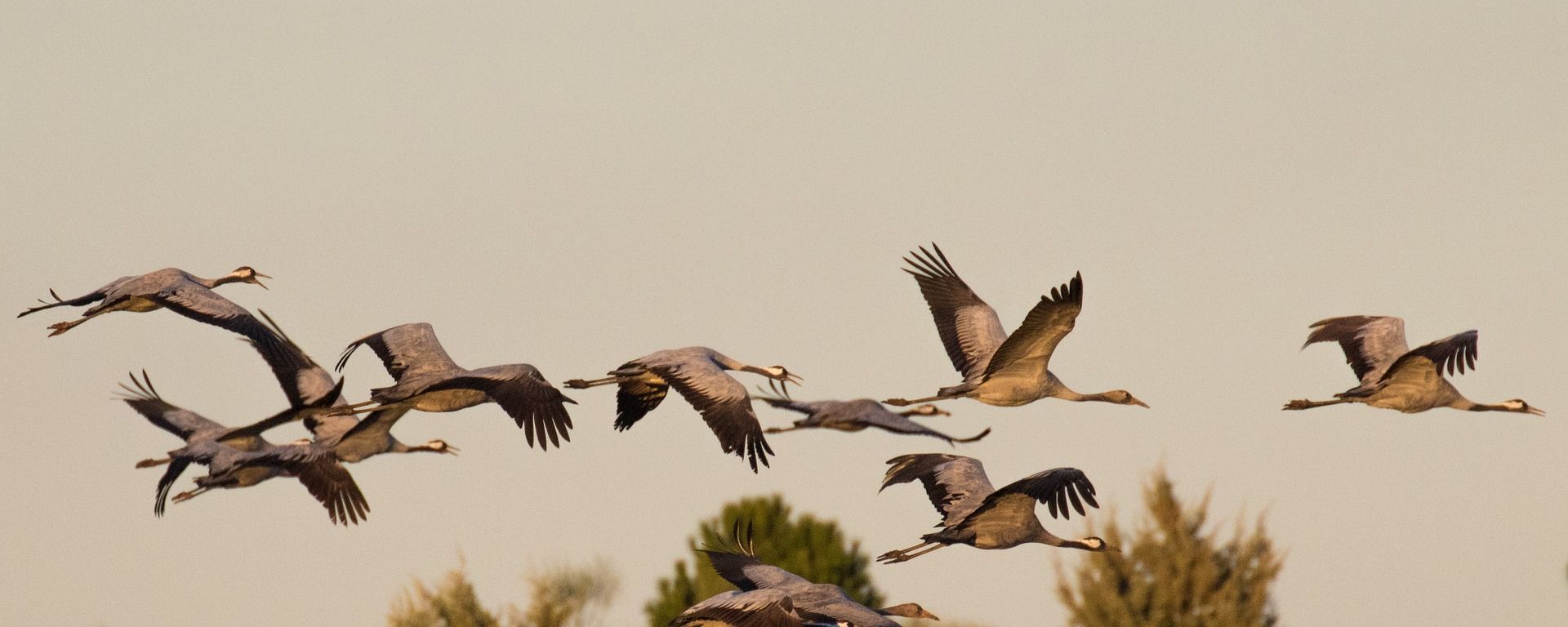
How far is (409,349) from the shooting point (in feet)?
75.0

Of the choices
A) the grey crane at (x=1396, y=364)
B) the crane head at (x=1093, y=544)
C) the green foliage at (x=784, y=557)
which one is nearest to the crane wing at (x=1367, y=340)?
the grey crane at (x=1396, y=364)

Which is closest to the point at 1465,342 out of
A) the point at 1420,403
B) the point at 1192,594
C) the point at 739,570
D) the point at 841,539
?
the point at 1420,403

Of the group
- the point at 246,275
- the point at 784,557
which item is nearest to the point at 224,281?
the point at 246,275

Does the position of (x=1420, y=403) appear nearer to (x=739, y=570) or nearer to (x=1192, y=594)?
(x=739, y=570)

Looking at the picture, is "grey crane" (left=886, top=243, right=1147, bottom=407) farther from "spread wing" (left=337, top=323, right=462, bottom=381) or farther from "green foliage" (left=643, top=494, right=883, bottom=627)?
"green foliage" (left=643, top=494, right=883, bottom=627)

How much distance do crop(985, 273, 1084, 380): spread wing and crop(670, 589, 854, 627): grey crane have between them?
3433 millimetres

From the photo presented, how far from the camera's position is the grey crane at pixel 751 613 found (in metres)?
20.2

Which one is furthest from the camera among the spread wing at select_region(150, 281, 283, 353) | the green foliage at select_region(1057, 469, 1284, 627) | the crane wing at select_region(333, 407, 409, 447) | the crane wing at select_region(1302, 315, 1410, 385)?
the green foliage at select_region(1057, 469, 1284, 627)

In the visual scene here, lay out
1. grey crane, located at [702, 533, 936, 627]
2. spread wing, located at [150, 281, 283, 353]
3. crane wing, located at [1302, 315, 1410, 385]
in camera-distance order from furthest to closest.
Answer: crane wing, located at [1302, 315, 1410, 385] → spread wing, located at [150, 281, 283, 353] → grey crane, located at [702, 533, 936, 627]

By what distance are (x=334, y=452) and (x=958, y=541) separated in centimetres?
620

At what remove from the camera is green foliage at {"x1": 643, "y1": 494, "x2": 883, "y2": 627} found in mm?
50906

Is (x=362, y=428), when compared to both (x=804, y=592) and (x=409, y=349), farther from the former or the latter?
(x=804, y=592)

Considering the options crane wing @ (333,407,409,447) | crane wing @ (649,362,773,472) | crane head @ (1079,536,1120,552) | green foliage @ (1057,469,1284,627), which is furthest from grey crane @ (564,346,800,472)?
green foliage @ (1057,469,1284,627)

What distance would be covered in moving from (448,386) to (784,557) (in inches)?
1214
